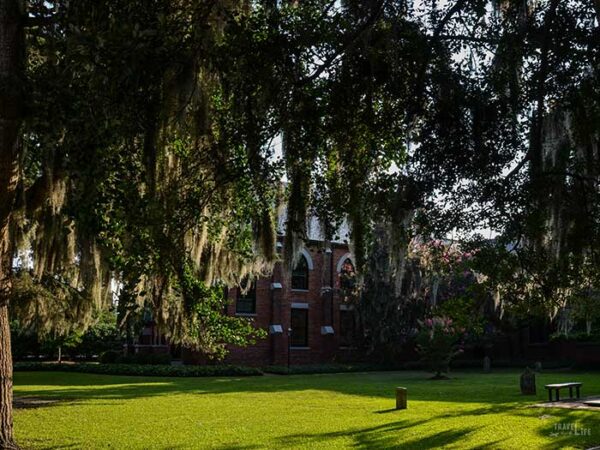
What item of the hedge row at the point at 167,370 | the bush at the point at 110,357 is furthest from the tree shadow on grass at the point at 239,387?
the bush at the point at 110,357

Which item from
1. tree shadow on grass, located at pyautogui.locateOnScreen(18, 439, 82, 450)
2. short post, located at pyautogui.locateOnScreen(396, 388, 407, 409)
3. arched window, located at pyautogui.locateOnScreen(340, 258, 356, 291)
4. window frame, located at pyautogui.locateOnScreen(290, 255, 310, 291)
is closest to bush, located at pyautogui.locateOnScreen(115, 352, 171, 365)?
window frame, located at pyautogui.locateOnScreen(290, 255, 310, 291)

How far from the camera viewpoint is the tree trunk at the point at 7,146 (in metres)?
6.78

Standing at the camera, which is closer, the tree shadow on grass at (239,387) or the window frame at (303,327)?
the tree shadow on grass at (239,387)

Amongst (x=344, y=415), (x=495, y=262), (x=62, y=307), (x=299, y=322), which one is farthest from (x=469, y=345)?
(x=495, y=262)

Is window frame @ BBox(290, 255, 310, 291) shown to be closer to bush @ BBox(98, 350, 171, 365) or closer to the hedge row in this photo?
the hedge row

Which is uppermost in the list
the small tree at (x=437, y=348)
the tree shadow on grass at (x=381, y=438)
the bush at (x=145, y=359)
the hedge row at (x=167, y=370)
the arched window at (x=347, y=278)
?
the arched window at (x=347, y=278)

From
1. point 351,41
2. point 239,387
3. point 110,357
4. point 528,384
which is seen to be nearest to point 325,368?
point 239,387

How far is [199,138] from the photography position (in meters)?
7.28

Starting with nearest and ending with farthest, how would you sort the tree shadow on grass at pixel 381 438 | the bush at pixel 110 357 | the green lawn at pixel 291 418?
the tree shadow on grass at pixel 381 438
the green lawn at pixel 291 418
the bush at pixel 110 357

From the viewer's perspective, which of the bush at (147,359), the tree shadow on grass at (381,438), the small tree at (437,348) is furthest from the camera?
the bush at (147,359)

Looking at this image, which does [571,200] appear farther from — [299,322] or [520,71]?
[299,322]

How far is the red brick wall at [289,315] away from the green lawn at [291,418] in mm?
10923

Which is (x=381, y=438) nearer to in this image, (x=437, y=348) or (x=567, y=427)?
(x=567, y=427)

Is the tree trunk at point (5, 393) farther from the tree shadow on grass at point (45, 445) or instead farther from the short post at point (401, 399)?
the short post at point (401, 399)
